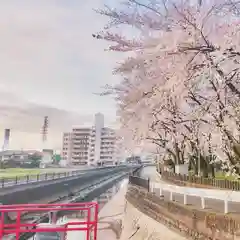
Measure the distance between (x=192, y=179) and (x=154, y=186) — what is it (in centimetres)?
382

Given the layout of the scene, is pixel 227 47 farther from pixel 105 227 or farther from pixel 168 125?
pixel 105 227

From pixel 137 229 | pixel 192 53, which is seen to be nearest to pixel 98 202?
pixel 137 229

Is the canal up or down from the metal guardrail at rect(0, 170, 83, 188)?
down

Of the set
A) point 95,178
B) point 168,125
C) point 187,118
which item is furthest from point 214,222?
point 95,178

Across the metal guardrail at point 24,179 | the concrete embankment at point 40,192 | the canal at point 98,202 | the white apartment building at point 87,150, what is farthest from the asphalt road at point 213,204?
the white apartment building at point 87,150

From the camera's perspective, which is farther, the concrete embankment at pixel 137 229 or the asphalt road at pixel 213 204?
the concrete embankment at pixel 137 229

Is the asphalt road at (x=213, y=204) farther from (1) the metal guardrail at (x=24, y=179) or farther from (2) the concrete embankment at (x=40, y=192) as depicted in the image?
(1) the metal guardrail at (x=24, y=179)

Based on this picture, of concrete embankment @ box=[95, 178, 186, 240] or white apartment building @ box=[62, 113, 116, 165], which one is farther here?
white apartment building @ box=[62, 113, 116, 165]

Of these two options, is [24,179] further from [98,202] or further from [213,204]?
[213,204]

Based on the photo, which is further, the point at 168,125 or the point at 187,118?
the point at 168,125

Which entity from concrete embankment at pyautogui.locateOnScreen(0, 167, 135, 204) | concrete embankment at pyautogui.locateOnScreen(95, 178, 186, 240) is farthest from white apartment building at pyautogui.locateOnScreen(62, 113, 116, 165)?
concrete embankment at pyautogui.locateOnScreen(95, 178, 186, 240)

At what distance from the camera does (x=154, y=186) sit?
510 inches

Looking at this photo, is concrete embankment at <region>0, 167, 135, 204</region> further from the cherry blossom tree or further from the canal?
the cherry blossom tree

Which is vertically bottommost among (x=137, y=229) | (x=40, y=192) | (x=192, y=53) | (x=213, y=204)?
(x=40, y=192)
